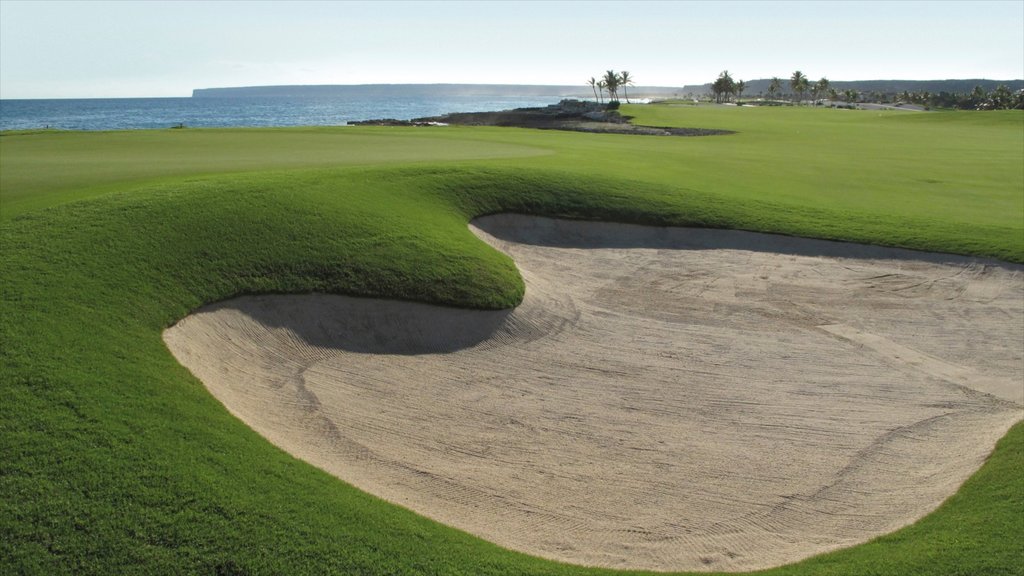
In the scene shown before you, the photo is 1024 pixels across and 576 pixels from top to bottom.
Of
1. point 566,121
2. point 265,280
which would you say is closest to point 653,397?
point 265,280

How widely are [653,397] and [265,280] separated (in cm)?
654

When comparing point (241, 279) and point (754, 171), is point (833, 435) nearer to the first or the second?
point (241, 279)

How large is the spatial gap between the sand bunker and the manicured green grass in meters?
0.64

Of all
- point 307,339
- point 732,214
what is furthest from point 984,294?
point 307,339

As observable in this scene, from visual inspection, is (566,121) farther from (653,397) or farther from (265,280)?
(653,397)

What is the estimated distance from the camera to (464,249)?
560 inches

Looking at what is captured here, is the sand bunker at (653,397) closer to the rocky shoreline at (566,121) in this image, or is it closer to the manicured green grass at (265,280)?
the manicured green grass at (265,280)

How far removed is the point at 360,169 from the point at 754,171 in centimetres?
1452

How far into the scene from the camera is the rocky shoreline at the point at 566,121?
183ft

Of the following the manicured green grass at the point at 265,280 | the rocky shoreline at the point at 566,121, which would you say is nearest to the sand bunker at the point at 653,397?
the manicured green grass at the point at 265,280

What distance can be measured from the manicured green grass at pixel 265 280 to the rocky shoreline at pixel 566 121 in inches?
1114

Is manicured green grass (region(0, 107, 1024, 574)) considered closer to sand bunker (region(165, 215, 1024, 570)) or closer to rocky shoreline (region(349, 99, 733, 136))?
sand bunker (region(165, 215, 1024, 570))

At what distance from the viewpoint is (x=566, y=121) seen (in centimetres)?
7200

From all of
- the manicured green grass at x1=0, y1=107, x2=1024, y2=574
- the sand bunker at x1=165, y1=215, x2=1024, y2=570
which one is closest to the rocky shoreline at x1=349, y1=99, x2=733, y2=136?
the manicured green grass at x1=0, y1=107, x2=1024, y2=574
